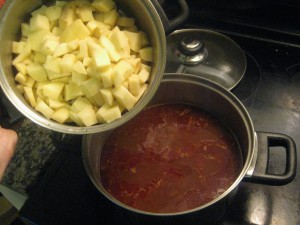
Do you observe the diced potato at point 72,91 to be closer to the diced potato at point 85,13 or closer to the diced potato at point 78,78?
the diced potato at point 78,78

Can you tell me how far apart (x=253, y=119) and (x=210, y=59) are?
27 centimetres

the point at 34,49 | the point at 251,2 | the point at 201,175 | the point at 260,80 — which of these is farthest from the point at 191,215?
the point at 251,2

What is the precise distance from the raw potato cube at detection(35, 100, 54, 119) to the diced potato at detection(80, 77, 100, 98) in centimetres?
9

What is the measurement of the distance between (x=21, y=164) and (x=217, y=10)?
0.94 meters

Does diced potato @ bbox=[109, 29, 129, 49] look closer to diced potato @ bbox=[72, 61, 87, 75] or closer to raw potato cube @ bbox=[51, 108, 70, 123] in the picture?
diced potato @ bbox=[72, 61, 87, 75]

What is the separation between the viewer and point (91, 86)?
814 millimetres

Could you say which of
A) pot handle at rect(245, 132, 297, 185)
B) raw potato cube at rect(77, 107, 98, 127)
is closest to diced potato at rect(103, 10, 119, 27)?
raw potato cube at rect(77, 107, 98, 127)

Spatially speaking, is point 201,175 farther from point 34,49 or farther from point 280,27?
point 280,27

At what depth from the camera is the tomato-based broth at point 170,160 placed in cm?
96

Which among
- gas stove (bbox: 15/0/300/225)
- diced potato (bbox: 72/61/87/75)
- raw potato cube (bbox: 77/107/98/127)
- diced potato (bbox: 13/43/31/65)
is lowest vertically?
gas stove (bbox: 15/0/300/225)

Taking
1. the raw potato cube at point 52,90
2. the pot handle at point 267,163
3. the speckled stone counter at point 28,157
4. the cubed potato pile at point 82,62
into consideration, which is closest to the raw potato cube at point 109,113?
the cubed potato pile at point 82,62

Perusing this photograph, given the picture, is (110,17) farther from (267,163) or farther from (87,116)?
(267,163)

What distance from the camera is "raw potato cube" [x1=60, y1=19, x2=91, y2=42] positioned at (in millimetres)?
828

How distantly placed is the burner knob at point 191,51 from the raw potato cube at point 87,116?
55 cm
